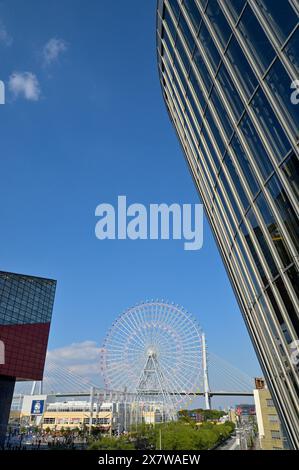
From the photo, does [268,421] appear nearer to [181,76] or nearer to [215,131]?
[215,131]

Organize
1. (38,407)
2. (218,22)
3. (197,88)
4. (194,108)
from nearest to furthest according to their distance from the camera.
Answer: (218,22) < (197,88) < (194,108) < (38,407)

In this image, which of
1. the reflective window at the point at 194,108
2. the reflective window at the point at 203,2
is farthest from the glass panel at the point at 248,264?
the reflective window at the point at 203,2

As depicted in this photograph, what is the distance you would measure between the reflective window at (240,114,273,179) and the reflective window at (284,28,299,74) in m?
2.59

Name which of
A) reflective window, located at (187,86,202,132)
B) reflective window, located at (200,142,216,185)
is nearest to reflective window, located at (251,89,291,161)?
reflective window, located at (200,142,216,185)

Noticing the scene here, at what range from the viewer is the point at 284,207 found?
10711 millimetres

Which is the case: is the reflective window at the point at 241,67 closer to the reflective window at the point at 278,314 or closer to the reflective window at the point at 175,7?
the reflective window at the point at 175,7

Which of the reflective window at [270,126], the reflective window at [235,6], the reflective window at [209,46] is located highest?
the reflective window at [209,46]

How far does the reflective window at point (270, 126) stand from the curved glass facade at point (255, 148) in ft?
0.10

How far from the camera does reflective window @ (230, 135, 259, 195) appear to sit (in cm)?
1230

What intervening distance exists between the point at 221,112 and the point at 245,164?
8.23 feet

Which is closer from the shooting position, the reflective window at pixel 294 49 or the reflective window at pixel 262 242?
the reflective window at pixel 294 49

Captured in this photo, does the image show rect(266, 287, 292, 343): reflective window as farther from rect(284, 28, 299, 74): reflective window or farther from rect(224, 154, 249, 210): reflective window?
rect(284, 28, 299, 74): reflective window

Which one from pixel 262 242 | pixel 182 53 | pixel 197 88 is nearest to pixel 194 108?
pixel 197 88

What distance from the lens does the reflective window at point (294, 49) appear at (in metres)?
9.26
